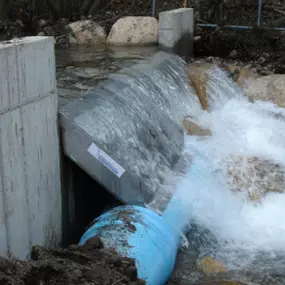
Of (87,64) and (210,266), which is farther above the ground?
(87,64)

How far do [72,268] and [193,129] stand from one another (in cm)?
378

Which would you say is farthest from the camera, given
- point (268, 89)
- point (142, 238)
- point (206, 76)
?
point (268, 89)

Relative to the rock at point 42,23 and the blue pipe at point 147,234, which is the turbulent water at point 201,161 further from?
the rock at point 42,23

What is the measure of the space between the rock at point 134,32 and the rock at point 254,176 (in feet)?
12.1

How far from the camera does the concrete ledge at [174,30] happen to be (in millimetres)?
8953

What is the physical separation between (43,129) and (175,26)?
523cm

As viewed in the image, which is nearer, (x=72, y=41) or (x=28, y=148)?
(x=28, y=148)

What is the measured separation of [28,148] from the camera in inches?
164

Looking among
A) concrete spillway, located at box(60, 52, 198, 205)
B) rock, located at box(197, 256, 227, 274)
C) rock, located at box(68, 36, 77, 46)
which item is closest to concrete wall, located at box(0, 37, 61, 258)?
concrete spillway, located at box(60, 52, 198, 205)

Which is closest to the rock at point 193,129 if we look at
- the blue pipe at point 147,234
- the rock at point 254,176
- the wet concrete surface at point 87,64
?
the rock at point 254,176

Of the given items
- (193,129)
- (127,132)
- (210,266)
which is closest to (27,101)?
(127,132)

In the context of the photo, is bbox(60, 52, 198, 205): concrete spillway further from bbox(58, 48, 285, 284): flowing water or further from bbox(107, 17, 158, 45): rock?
bbox(107, 17, 158, 45): rock

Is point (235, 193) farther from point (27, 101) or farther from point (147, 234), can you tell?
point (27, 101)

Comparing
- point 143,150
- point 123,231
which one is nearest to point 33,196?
point 123,231
